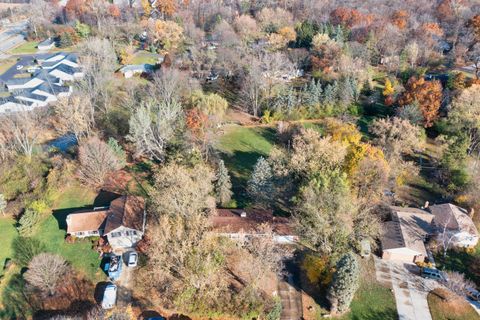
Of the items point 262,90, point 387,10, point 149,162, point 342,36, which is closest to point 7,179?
point 149,162

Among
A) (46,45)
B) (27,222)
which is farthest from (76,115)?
(46,45)

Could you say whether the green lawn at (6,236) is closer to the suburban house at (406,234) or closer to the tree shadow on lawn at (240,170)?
the tree shadow on lawn at (240,170)

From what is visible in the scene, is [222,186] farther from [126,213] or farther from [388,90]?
[388,90]

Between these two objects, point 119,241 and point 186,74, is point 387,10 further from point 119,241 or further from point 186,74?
point 119,241

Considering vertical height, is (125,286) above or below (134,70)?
below

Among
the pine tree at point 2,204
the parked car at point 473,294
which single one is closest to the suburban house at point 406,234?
the parked car at point 473,294

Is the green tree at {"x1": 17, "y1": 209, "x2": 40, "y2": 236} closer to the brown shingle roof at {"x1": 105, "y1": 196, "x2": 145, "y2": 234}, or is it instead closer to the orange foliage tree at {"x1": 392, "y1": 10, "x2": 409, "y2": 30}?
the brown shingle roof at {"x1": 105, "y1": 196, "x2": 145, "y2": 234}

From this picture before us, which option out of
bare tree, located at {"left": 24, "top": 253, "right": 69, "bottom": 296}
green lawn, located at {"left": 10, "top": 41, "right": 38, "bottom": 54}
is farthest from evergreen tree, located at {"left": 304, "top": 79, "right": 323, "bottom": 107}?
green lawn, located at {"left": 10, "top": 41, "right": 38, "bottom": 54}
